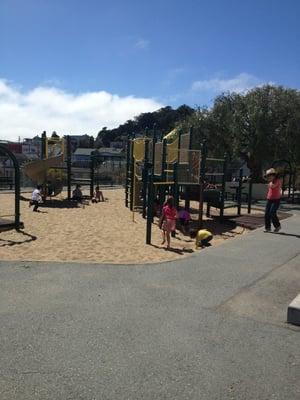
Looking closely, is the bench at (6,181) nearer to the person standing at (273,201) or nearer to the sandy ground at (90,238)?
the sandy ground at (90,238)

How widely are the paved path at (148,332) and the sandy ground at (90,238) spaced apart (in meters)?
1.28

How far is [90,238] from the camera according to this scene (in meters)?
12.1

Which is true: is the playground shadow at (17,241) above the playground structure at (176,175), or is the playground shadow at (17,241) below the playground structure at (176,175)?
below

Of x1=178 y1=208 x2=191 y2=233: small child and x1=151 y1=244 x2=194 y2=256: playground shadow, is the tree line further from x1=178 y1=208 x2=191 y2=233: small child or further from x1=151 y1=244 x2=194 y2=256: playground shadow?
x1=151 y1=244 x2=194 y2=256: playground shadow

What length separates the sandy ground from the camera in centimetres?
983

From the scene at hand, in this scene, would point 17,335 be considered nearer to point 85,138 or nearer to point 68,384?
point 68,384

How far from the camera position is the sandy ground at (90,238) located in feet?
32.2

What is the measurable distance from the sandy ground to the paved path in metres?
1.28

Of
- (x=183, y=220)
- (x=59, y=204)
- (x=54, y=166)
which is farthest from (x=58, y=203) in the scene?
(x=183, y=220)

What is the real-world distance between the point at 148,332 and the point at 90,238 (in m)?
6.83


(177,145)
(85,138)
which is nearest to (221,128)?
(177,145)

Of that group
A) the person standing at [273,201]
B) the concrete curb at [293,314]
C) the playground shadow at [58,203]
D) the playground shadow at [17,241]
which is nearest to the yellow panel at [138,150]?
the playground shadow at [58,203]

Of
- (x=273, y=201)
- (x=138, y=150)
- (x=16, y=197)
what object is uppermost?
(x=138, y=150)

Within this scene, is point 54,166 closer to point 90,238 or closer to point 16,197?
point 16,197
